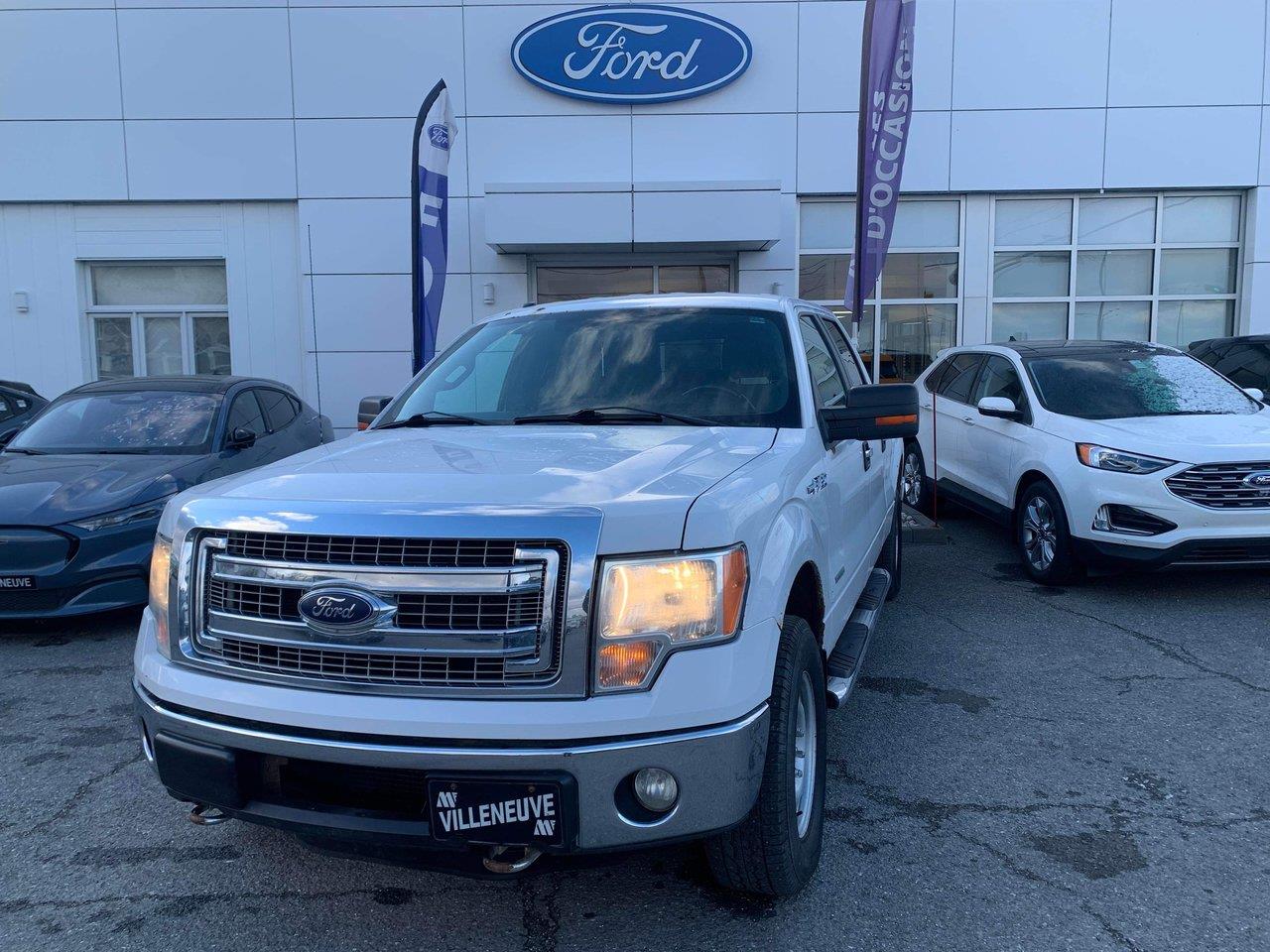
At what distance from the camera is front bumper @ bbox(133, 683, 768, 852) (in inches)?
88.2

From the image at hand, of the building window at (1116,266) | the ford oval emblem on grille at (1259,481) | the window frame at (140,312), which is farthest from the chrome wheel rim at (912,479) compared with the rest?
the window frame at (140,312)

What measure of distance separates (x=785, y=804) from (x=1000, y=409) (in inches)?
206

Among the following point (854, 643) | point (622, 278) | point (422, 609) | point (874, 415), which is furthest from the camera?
point (622, 278)

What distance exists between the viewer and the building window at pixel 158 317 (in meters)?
13.6

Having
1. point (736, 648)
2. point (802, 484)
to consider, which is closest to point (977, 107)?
point (802, 484)

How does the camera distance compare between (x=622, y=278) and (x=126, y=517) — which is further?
(x=622, y=278)

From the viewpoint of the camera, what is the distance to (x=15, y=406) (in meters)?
10.1

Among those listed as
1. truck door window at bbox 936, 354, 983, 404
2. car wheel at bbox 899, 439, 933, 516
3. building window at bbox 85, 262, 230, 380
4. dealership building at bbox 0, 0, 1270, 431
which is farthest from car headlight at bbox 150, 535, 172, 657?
building window at bbox 85, 262, 230, 380

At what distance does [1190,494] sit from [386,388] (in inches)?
401

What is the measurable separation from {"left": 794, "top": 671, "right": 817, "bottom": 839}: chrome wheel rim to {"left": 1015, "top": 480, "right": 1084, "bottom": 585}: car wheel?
4054mm

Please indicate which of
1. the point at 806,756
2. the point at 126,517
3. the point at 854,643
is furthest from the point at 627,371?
the point at 126,517

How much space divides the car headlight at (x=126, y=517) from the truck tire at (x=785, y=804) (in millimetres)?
4372

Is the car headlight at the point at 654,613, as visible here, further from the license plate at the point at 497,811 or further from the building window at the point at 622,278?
the building window at the point at 622,278

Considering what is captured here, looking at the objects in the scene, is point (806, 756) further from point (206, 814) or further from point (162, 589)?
point (162, 589)
